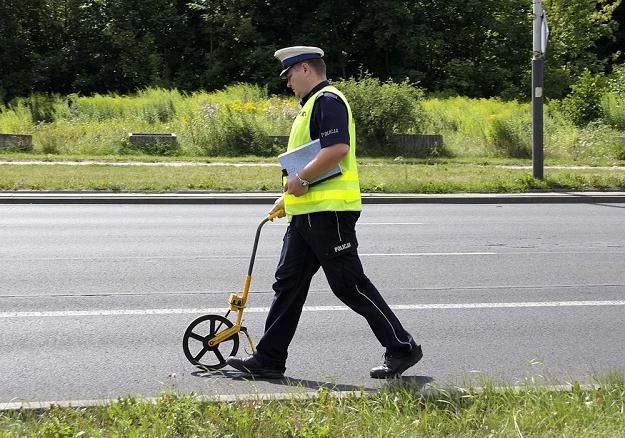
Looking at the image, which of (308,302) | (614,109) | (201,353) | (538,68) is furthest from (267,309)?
(614,109)

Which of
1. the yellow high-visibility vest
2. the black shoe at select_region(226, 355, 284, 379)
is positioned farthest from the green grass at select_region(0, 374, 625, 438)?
the yellow high-visibility vest

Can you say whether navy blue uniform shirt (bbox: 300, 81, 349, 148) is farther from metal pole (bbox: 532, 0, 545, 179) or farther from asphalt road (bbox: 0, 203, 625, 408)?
metal pole (bbox: 532, 0, 545, 179)

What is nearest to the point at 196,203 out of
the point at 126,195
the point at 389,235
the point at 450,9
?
the point at 126,195

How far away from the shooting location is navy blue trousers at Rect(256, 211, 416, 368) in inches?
230

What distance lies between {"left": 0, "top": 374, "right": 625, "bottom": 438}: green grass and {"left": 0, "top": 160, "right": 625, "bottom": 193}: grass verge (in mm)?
12368

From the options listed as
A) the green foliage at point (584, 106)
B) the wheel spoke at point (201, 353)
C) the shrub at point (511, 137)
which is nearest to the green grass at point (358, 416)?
the wheel spoke at point (201, 353)

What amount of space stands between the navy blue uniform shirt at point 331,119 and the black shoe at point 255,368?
4.64 ft

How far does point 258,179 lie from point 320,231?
12814 mm

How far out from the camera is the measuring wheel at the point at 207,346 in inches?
249

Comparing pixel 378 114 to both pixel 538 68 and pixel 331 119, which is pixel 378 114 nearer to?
pixel 538 68

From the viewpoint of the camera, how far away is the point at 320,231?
19.1 ft

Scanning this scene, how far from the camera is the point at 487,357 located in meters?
6.68

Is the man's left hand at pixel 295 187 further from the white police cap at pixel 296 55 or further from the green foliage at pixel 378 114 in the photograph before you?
the green foliage at pixel 378 114

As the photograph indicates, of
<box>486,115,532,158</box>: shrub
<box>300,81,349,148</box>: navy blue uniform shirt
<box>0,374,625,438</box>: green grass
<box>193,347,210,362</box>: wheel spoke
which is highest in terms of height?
<box>300,81,349,148</box>: navy blue uniform shirt
